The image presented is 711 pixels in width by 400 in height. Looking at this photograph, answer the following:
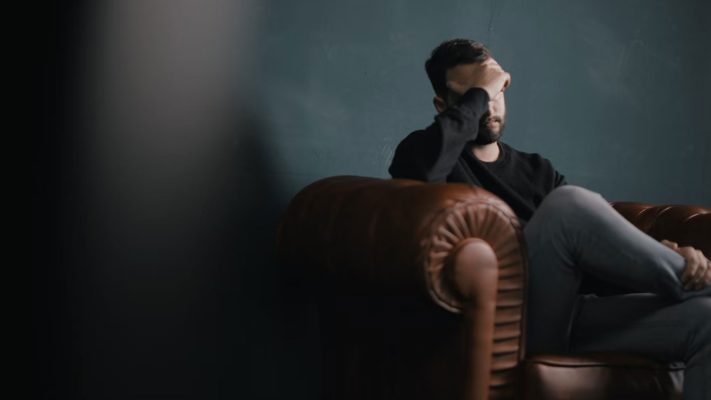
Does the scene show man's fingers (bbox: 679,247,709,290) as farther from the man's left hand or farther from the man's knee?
the man's knee

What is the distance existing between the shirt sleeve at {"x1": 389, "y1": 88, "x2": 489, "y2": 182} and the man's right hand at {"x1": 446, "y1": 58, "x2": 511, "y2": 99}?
0.40 feet

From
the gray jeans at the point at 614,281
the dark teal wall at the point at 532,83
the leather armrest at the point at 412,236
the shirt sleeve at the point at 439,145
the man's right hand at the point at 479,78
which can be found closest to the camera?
the leather armrest at the point at 412,236

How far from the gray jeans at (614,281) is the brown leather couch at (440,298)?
7cm

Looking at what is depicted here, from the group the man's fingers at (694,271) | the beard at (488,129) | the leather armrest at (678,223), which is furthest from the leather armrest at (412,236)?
the leather armrest at (678,223)

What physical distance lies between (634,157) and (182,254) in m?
1.59

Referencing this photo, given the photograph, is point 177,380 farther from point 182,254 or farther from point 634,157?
point 634,157

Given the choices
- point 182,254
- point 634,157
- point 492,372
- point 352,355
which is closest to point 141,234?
point 182,254

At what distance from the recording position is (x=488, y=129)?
212 cm

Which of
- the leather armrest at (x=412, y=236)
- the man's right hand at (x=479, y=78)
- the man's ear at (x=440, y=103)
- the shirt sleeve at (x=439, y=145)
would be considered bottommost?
the leather armrest at (x=412, y=236)

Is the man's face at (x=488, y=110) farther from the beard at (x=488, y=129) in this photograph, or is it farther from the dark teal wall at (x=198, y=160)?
the dark teal wall at (x=198, y=160)

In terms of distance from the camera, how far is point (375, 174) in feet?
7.68

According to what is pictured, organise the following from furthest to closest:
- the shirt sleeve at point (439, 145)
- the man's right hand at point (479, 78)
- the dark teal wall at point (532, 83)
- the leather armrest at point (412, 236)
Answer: the dark teal wall at point (532, 83), the man's right hand at point (479, 78), the shirt sleeve at point (439, 145), the leather armrest at point (412, 236)

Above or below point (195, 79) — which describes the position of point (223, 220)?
A: below

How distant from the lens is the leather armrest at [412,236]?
1467 mm
